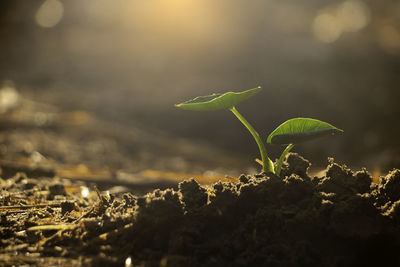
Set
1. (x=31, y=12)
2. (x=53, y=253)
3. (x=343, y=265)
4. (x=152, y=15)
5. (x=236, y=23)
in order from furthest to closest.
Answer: (x=31, y=12) → (x=152, y=15) → (x=236, y=23) → (x=53, y=253) → (x=343, y=265)

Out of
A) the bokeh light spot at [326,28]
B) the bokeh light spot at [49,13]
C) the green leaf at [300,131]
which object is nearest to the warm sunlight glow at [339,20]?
the bokeh light spot at [326,28]

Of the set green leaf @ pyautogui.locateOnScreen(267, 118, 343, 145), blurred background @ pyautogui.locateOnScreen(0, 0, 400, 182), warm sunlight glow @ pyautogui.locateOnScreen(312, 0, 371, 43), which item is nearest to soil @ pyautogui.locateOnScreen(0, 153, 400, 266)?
green leaf @ pyautogui.locateOnScreen(267, 118, 343, 145)

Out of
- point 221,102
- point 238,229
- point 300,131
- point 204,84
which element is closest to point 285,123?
point 300,131

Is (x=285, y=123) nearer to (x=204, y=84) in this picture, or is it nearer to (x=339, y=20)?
(x=204, y=84)

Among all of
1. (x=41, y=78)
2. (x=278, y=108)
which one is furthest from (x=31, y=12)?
(x=278, y=108)

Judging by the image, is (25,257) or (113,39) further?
(113,39)

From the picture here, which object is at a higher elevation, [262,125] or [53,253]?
[262,125]

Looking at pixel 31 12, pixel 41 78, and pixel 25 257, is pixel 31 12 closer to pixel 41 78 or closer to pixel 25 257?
pixel 41 78

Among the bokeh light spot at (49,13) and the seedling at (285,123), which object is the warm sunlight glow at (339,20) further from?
the bokeh light spot at (49,13)
